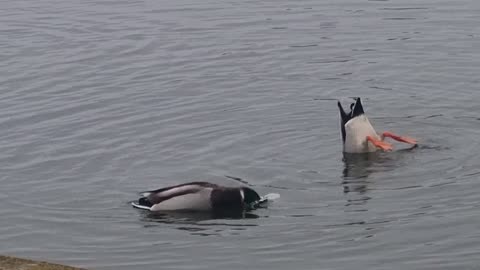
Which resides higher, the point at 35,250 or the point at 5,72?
the point at 5,72

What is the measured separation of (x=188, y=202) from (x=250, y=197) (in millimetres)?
715

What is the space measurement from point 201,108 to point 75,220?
526cm

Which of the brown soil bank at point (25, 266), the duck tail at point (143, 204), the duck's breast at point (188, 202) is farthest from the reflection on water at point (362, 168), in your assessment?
the brown soil bank at point (25, 266)

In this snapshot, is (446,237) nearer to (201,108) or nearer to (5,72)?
(201,108)

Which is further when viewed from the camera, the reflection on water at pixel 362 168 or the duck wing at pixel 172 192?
the reflection on water at pixel 362 168

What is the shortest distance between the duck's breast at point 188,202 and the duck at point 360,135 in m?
2.76

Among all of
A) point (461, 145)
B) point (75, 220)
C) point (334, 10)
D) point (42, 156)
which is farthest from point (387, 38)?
point (75, 220)

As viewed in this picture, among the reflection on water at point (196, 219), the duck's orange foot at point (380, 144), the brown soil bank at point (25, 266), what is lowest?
the reflection on water at point (196, 219)

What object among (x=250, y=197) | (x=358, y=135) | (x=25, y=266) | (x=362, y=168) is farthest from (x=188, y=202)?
(x=25, y=266)

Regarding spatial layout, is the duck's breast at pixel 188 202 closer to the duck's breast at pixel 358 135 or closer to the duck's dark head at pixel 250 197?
the duck's dark head at pixel 250 197

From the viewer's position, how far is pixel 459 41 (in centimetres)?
2280

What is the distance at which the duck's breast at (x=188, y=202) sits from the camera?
1440 cm

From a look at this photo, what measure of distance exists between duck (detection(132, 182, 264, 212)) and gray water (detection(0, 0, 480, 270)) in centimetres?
18

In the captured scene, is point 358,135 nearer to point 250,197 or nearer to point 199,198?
point 250,197
